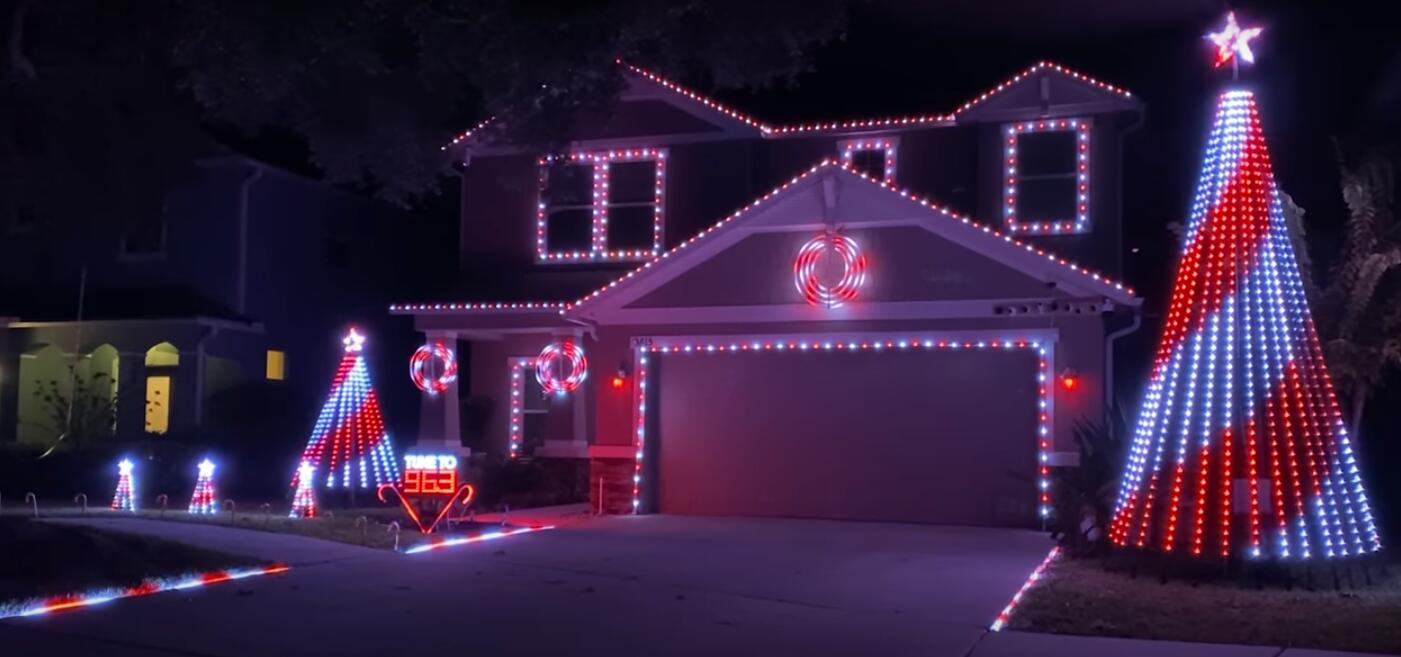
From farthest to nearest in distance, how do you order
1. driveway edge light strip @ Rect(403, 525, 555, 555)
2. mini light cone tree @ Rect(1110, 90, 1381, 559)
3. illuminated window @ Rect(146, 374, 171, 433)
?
illuminated window @ Rect(146, 374, 171, 433) < driveway edge light strip @ Rect(403, 525, 555, 555) < mini light cone tree @ Rect(1110, 90, 1381, 559)

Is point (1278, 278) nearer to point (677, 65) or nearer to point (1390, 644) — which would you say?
point (1390, 644)

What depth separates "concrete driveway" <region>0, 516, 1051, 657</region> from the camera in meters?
9.18

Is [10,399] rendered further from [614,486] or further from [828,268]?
[828,268]

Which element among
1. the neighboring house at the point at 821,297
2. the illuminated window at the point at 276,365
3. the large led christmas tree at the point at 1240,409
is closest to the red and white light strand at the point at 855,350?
the neighboring house at the point at 821,297

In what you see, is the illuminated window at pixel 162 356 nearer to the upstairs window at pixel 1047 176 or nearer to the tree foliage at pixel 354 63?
the tree foliage at pixel 354 63

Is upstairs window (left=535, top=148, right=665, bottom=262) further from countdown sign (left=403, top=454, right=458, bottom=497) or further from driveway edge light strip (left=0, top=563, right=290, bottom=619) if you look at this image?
driveway edge light strip (left=0, top=563, right=290, bottom=619)

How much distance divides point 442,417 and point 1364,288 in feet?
43.2

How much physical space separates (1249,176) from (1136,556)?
3.73 meters

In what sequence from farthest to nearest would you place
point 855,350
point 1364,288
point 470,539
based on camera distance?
1. point 855,350
2. point 470,539
3. point 1364,288

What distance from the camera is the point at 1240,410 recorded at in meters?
12.4

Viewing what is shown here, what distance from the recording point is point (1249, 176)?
1295 cm

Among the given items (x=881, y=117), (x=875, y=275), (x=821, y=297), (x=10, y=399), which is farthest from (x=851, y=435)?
(x=10, y=399)

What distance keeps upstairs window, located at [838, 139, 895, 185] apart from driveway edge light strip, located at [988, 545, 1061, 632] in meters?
7.23

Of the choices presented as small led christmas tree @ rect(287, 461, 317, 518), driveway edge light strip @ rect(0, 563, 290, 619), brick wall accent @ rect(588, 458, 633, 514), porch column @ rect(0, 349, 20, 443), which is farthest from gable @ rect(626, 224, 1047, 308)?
porch column @ rect(0, 349, 20, 443)
